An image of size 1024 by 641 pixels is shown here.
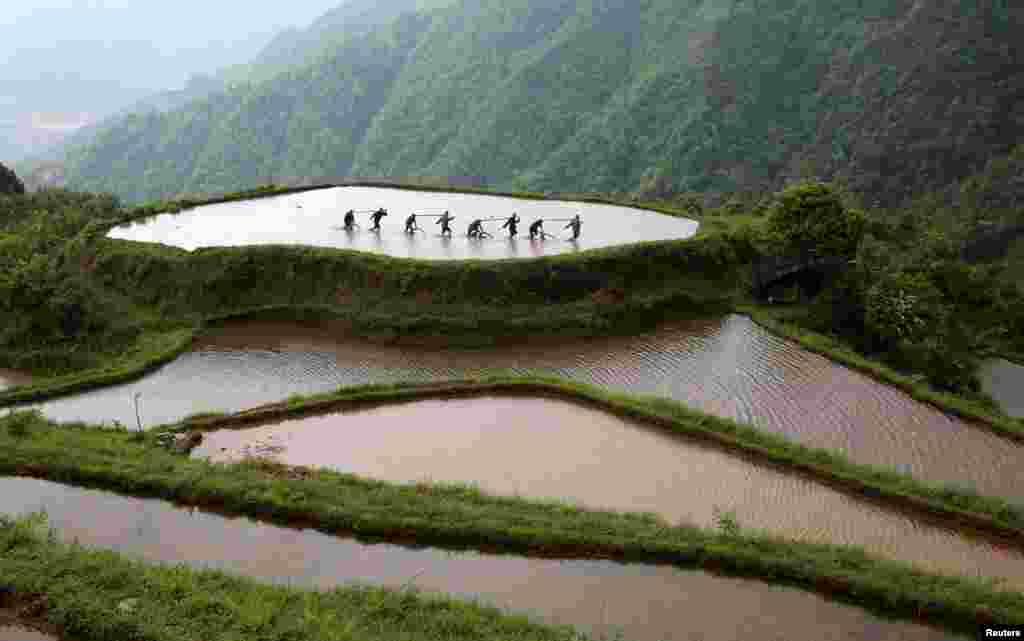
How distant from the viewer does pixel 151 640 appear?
8344mm

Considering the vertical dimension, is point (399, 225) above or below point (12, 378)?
above

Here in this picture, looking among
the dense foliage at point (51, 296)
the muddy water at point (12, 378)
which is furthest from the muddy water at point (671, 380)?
the dense foliage at point (51, 296)

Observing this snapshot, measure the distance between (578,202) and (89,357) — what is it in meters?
13.8

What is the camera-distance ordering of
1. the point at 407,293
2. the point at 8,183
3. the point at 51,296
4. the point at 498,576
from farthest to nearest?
the point at 8,183, the point at 51,296, the point at 407,293, the point at 498,576

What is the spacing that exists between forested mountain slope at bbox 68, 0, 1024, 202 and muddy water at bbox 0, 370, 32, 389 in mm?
37717

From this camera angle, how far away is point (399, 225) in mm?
22047

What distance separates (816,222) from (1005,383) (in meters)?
5.21

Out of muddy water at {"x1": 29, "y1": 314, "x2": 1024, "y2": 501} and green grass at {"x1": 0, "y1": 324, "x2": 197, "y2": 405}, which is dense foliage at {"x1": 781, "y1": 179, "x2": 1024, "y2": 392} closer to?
muddy water at {"x1": 29, "y1": 314, "x2": 1024, "y2": 501}

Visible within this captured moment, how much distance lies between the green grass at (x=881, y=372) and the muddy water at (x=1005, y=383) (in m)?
2.06

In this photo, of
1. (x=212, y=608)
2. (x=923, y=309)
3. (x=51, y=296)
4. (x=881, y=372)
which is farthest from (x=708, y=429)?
(x=51, y=296)

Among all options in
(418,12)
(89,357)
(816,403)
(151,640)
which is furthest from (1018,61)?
(418,12)

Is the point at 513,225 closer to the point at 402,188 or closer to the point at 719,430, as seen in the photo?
Result: the point at 402,188

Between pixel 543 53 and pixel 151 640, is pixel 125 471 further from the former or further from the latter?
pixel 543 53

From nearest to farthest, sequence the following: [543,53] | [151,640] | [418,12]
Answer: [151,640]
[543,53]
[418,12]
